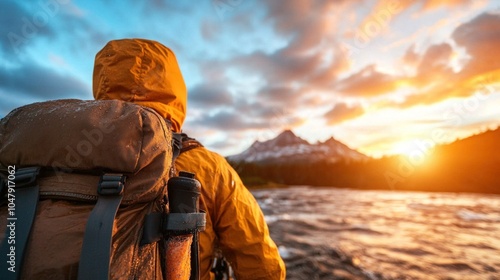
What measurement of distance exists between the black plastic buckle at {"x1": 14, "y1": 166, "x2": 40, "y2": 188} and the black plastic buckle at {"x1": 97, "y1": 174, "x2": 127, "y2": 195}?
0.43m

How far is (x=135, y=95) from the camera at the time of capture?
101 inches

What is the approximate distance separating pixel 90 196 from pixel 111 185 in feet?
0.57

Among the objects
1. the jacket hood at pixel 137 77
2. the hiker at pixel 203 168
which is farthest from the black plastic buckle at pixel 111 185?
the jacket hood at pixel 137 77

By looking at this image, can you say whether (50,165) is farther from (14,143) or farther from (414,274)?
(414,274)

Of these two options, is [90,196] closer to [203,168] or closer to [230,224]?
[203,168]

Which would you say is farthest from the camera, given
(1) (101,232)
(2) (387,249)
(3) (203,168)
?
(2) (387,249)

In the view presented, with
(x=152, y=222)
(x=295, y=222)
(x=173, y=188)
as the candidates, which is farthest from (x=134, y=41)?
(x=295, y=222)

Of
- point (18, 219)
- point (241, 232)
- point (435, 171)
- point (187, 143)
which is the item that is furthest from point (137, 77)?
point (435, 171)

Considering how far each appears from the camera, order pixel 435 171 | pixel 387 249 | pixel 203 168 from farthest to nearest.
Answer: pixel 435 171
pixel 387 249
pixel 203 168

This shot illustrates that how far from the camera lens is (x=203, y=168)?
8.34ft

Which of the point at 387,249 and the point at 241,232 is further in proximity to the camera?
the point at 387,249

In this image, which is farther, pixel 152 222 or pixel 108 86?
pixel 108 86

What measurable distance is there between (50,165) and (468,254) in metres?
15.2

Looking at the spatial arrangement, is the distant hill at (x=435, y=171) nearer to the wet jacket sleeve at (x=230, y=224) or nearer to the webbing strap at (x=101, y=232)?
the wet jacket sleeve at (x=230, y=224)
